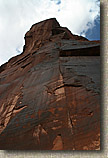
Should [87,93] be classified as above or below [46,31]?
below

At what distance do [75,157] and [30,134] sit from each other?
1068 millimetres

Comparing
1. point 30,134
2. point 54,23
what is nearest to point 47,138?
point 30,134

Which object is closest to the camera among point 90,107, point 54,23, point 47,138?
point 47,138

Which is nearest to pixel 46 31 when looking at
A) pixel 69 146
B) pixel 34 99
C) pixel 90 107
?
pixel 34 99

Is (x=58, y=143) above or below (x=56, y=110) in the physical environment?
below

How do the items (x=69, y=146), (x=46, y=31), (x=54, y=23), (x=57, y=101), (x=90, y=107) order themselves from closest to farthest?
(x=69, y=146) → (x=90, y=107) → (x=57, y=101) → (x=46, y=31) → (x=54, y=23)

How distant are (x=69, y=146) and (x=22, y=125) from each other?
1268 millimetres

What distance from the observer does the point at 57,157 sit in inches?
122

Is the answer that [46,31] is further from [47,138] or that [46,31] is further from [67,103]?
[47,138]

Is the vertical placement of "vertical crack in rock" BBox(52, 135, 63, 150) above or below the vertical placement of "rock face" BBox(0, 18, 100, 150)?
below

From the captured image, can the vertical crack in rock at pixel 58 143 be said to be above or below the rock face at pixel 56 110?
below

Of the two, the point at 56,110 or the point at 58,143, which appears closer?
the point at 58,143

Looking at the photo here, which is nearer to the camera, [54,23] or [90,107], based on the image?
[90,107]

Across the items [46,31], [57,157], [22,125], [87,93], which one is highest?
[46,31]
